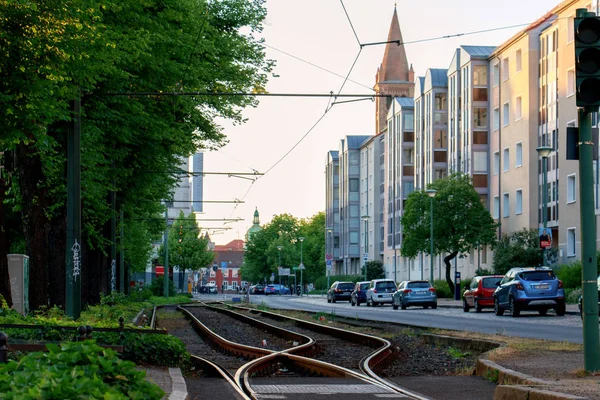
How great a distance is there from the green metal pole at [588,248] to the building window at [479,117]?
6545cm

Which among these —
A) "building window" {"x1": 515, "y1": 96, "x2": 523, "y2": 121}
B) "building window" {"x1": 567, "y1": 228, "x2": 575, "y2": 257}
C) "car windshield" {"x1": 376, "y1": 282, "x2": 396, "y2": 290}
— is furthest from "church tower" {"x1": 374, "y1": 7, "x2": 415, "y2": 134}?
"building window" {"x1": 567, "y1": 228, "x2": 575, "y2": 257}

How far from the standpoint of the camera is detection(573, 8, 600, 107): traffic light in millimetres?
11719

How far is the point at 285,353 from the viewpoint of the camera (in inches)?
749

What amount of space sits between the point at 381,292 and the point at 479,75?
70.2 feet

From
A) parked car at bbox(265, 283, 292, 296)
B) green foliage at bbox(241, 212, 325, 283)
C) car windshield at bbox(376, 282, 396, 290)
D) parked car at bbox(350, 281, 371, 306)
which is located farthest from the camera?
green foliage at bbox(241, 212, 325, 283)

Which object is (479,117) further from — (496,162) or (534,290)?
(534,290)

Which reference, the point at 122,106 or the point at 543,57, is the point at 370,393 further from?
the point at 543,57

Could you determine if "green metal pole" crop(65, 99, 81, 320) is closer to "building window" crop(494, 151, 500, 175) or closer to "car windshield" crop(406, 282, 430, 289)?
"car windshield" crop(406, 282, 430, 289)

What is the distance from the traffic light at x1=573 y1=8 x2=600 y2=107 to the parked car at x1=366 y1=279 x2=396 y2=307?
2058 inches

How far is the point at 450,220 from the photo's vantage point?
232 feet

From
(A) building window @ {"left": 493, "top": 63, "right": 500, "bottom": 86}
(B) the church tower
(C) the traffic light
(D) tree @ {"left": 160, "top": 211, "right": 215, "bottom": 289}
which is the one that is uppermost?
(B) the church tower

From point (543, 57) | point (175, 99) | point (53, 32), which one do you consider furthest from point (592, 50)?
point (543, 57)

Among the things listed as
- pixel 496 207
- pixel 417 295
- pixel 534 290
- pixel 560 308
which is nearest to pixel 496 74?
pixel 496 207

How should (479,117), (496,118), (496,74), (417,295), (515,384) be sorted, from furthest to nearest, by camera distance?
(479,117), (496,118), (496,74), (417,295), (515,384)
